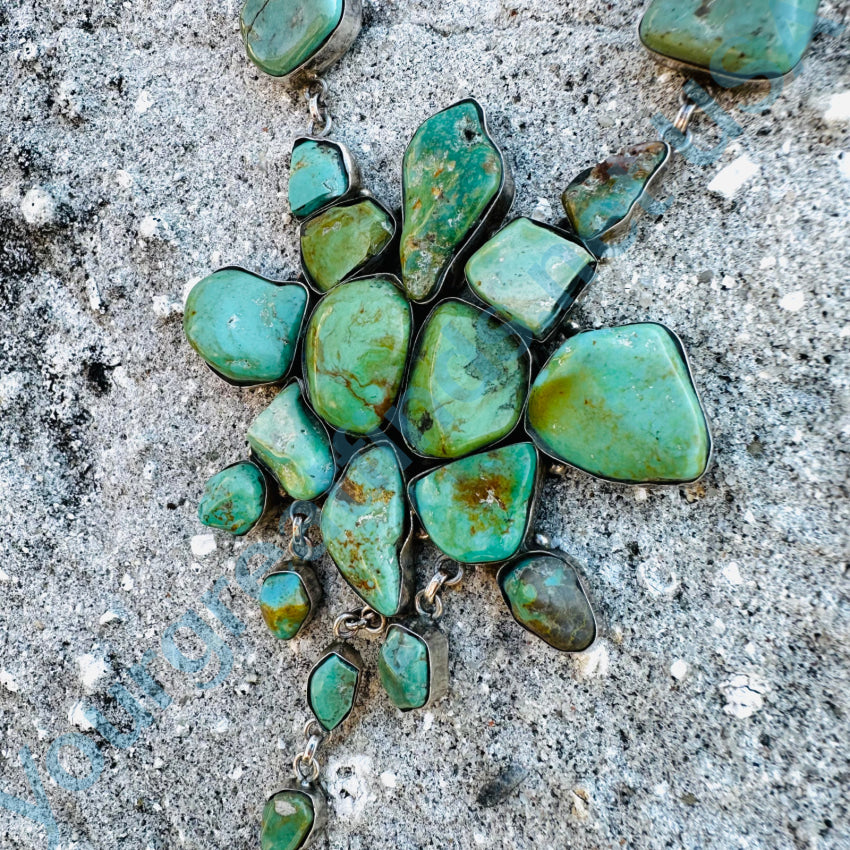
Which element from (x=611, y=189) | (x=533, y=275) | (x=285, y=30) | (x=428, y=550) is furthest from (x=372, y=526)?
(x=285, y=30)

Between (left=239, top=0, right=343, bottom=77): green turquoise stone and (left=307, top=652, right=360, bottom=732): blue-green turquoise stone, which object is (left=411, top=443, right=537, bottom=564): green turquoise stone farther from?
(left=239, top=0, right=343, bottom=77): green turquoise stone

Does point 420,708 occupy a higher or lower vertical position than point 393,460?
lower

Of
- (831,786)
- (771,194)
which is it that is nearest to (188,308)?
(771,194)

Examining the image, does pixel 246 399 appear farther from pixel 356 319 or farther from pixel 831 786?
pixel 831 786

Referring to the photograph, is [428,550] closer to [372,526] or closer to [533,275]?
[372,526]

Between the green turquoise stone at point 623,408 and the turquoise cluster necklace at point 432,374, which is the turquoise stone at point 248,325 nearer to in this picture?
the turquoise cluster necklace at point 432,374
